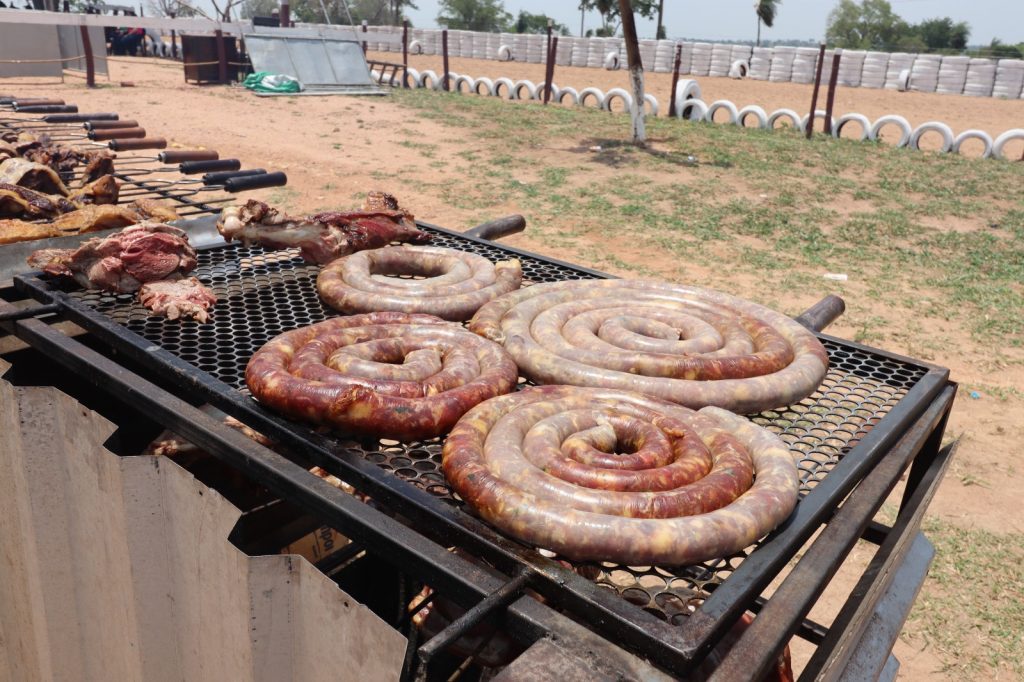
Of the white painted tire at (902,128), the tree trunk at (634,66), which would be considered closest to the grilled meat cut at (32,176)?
the tree trunk at (634,66)

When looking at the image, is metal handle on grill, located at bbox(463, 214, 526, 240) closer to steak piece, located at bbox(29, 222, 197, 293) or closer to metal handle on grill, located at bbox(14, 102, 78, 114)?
steak piece, located at bbox(29, 222, 197, 293)

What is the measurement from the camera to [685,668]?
139 centimetres

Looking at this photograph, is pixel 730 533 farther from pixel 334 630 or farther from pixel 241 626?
pixel 241 626

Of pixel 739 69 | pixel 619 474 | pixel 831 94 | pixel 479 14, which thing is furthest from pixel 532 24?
pixel 619 474

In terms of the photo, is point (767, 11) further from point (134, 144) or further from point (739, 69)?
point (134, 144)

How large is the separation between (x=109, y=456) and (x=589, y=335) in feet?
5.43

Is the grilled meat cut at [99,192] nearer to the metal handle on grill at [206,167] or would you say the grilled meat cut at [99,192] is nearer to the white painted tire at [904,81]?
the metal handle on grill at [206,167]

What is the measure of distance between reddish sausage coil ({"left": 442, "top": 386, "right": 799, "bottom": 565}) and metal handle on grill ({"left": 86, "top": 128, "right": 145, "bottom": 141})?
574 centimetres

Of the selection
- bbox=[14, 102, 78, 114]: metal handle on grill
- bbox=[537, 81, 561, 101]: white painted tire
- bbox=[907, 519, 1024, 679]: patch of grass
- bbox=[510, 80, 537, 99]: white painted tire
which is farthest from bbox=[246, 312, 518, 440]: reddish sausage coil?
bbox=[510, 80, 537, 99]: white painted tire

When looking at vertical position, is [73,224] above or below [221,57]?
below

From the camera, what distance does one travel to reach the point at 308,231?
11.5 feet

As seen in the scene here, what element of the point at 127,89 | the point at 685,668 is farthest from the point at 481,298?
the point at 127,89

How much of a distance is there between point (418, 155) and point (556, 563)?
1505 centimetres

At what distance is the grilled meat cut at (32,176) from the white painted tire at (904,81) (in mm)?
36384
